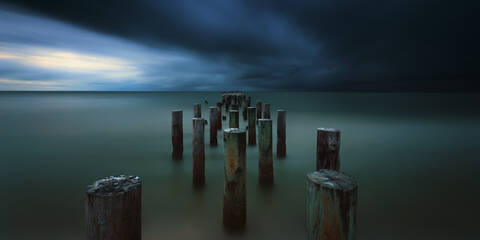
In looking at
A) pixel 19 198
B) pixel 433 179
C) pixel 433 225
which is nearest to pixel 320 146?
pixel 433 225

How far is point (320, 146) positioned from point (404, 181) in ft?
10.3

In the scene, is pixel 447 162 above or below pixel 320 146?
below

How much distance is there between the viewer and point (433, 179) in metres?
5.21

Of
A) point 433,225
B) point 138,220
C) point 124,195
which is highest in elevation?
point 124,195

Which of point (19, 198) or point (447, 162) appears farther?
point (447, 162)

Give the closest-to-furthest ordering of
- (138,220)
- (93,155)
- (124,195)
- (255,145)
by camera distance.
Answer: (124,195) → (138,220) → (93,155) → (255,145)

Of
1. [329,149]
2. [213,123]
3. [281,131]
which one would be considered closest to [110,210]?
[329,149]

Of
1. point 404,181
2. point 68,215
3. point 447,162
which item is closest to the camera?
point 68,215

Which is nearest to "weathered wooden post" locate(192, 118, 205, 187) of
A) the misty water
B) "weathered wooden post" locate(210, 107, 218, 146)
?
the misty water

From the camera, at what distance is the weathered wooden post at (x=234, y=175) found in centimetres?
291

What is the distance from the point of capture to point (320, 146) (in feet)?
10.6

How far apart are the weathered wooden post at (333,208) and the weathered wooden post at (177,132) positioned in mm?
4904

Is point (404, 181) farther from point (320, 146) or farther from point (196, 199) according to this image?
point (196, 199)

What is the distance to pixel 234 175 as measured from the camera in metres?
2.90
